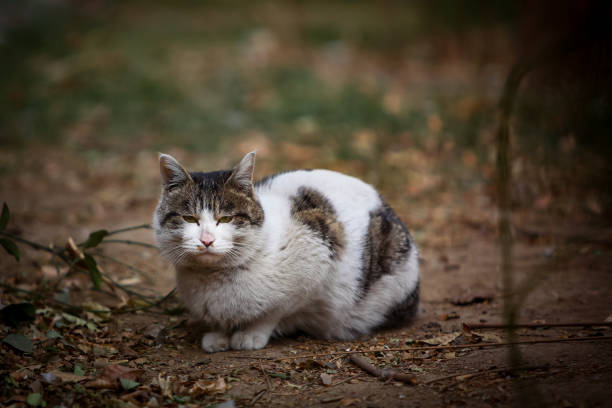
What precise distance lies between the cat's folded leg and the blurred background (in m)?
A: 2.01

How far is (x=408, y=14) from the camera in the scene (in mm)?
13812

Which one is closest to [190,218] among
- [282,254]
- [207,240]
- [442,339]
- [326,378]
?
[207,240]

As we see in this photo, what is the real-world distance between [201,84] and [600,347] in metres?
8.15

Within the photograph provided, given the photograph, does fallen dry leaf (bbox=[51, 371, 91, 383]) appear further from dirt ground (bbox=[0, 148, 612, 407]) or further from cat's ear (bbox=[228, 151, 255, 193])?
cat's ear (bbox=[228, 151, 255, 193])

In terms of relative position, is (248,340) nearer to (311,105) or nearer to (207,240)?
(207,240)

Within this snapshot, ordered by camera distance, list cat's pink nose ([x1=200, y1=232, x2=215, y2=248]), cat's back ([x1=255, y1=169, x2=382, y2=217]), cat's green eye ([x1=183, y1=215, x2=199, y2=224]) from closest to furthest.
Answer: cat's pink nose ([x1=200, y1=232, x2=215, y2=248])
cat's green eye ([x1=183, y1=215, x2=199, y2=224])
cat's back ([x1=255, y1=169, x2=382, y2=217])

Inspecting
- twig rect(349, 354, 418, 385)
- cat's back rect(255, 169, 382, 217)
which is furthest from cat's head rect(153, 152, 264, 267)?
twig rect(349, 354, 418, 385)

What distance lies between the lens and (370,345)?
10.5 feet

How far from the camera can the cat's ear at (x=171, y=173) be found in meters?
3.00

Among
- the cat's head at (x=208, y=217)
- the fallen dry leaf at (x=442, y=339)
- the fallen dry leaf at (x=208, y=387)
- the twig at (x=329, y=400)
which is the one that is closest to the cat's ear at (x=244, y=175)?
the cat's head at (x=208, y=217)

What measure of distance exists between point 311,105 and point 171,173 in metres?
5.74

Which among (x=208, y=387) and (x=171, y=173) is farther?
(x=171, y=173)

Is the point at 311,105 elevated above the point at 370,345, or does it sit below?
above

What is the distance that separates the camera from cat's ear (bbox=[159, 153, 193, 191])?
300 cm
